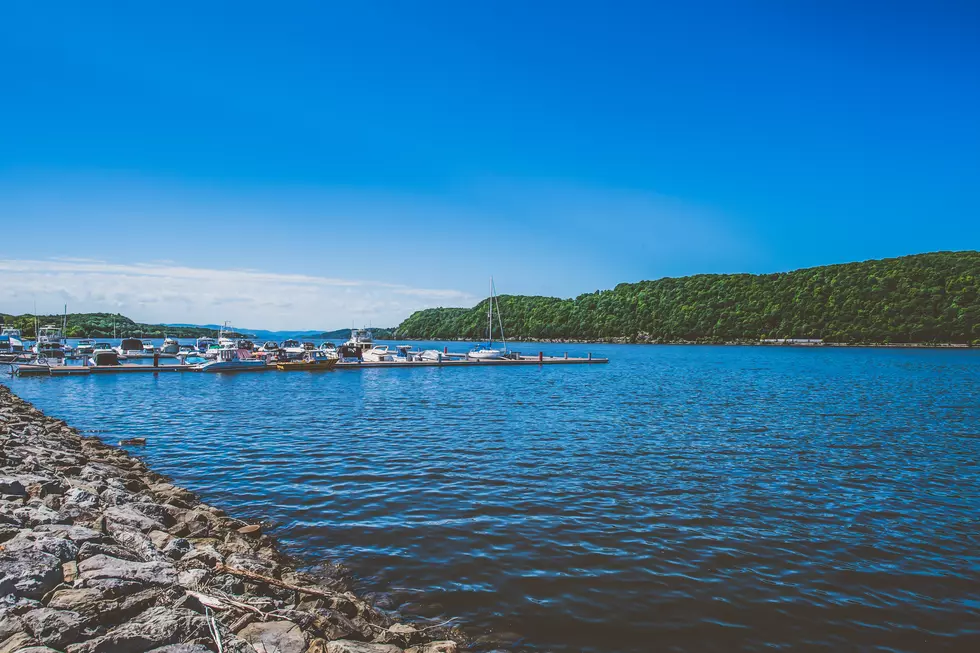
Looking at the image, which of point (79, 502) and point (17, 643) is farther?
point (79, 502)

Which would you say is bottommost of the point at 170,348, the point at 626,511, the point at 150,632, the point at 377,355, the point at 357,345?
the point at 626,511

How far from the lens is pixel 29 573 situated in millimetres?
6203

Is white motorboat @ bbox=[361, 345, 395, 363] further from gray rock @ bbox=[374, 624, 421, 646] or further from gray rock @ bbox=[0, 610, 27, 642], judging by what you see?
gray rock @ bbox=[0, 610, 27, 642]

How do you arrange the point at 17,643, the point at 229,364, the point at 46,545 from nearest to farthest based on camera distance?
the point at 17,643 < the point at 46,545 < the point at 229,364

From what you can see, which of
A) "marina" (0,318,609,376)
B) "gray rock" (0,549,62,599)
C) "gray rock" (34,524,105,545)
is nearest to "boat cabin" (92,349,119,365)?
"marina" (0,318,609,376)

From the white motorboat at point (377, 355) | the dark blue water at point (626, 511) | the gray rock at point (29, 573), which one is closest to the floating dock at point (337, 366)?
the white motorboat at point (377, 355)

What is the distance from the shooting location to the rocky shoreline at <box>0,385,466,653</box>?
5457 mm

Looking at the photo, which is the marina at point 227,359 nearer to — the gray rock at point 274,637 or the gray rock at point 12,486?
the gray rock at point 12,486

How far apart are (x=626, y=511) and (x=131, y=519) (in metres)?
9.85

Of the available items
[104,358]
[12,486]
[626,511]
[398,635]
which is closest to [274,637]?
[398,635]

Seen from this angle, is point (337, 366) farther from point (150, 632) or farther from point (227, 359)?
point (150, 632)

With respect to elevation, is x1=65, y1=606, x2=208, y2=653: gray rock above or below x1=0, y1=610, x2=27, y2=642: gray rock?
below

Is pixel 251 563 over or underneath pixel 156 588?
underneath

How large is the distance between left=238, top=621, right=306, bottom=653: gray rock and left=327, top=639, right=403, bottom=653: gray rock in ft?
1.04
